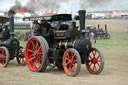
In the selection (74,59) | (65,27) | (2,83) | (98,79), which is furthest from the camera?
(65,27)

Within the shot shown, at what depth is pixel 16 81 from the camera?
18.7 feet

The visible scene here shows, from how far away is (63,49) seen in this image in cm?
727

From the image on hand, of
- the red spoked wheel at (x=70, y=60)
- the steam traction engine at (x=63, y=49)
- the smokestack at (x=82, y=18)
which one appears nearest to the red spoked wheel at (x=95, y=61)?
the steam traction engine at (x=63, y=49)

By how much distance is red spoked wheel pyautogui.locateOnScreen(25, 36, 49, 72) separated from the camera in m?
7.05

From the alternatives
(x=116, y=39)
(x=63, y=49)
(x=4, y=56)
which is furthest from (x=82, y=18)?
(x=116, y=39)

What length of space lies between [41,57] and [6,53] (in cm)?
149

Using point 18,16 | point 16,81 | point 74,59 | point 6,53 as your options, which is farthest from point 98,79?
point 18,16

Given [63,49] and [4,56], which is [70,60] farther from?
[4,56]

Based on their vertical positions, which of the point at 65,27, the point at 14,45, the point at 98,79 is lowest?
the point at 98,79

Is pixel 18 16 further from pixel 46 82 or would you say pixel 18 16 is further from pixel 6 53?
pixel 46 82

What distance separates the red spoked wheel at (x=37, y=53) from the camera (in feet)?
23.1

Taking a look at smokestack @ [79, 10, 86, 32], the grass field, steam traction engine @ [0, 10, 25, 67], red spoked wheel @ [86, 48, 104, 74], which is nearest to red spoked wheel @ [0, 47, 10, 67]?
steam traction engine @ [0, 10, 25, 67]

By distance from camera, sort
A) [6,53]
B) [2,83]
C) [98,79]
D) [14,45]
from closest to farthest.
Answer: [2,83] < [98,79] < [6,53] < [14,45]

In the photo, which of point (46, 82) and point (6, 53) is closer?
point (46, 82)
